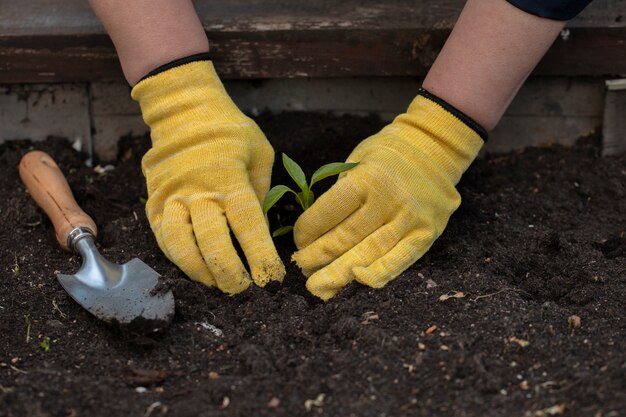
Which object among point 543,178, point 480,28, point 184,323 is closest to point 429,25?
point 480,28

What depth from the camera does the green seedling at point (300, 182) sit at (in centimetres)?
181

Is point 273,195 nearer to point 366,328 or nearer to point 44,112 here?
point 366,328

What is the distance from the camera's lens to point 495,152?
7.92 ft

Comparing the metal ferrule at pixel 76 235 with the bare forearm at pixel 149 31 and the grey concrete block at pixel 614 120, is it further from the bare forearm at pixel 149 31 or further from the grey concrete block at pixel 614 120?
the grey concrete block at pixel 614 120

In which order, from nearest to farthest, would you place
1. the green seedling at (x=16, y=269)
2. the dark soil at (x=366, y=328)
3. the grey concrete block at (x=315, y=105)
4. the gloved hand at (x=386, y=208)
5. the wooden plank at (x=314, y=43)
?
the dark soil at (x=366, y=328), the gloved hand at (x=386, y=208), the green seedling at (x=16, y=269), the wooden plank at (x=314, y=43), the grey concrete block at (x=315, y=105)

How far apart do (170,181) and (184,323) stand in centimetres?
34

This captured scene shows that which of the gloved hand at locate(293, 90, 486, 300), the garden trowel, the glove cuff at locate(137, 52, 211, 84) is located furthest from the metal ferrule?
the gloved hand at locate(293, 90, 486, 300)

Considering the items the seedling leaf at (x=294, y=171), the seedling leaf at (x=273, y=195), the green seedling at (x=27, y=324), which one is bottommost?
the green seedling at (x=27, y=324)

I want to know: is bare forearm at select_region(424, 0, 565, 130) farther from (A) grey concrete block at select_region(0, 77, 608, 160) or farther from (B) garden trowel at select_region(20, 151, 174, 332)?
(B) garden trowel at select_region(20, 151, 174, 332)

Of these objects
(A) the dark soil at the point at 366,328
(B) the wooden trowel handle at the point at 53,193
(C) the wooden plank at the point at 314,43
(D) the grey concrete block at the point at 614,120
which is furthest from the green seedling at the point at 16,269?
(D) the grey concrete block at the point at 614,120

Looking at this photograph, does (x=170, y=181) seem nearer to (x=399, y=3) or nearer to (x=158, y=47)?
(x=158, y=47)

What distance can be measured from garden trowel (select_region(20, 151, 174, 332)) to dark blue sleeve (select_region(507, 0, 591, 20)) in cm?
98

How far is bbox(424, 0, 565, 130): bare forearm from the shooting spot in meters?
1.88

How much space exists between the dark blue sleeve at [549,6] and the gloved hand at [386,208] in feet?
0.88
